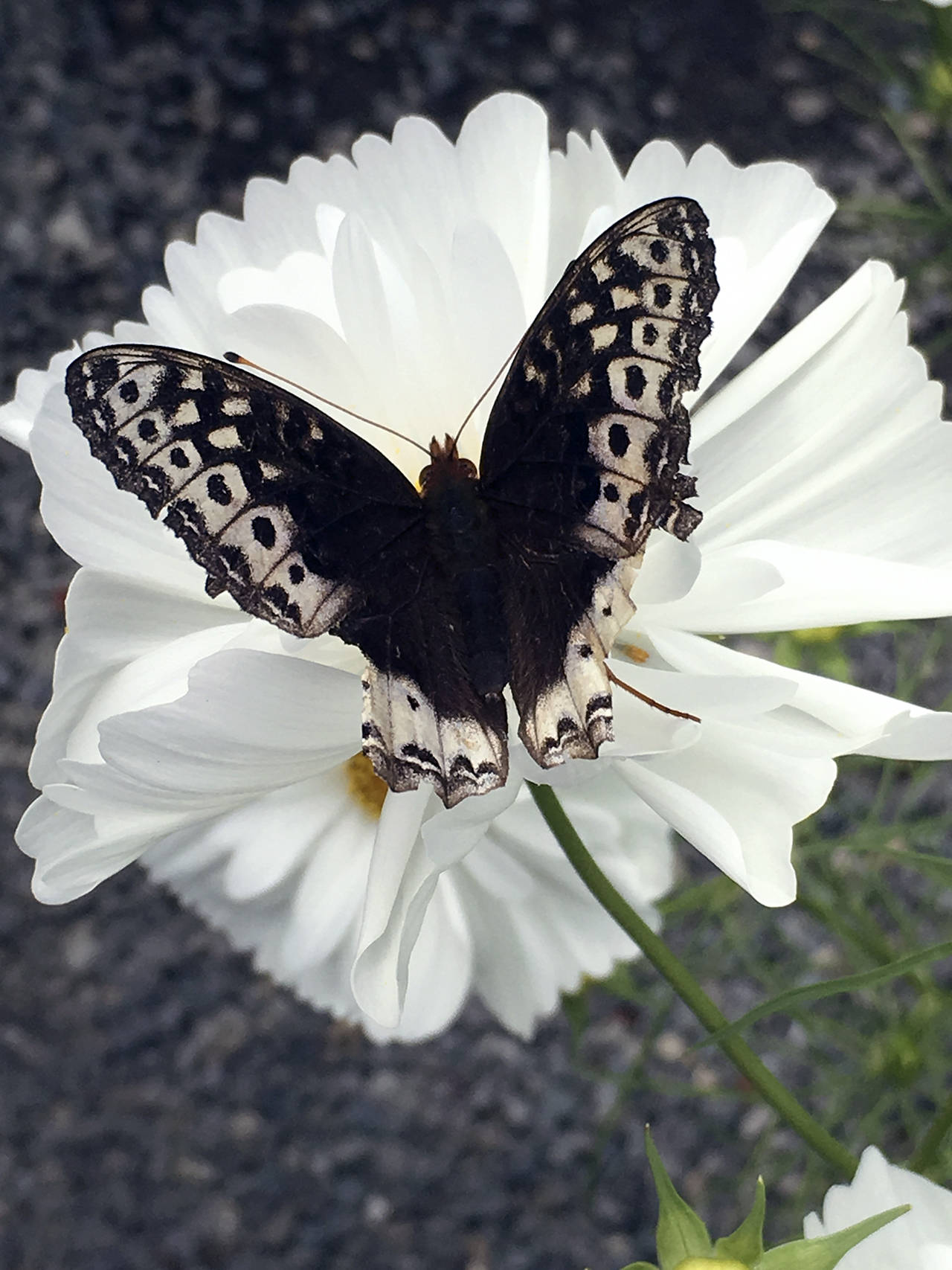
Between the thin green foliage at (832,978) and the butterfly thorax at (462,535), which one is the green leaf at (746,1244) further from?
the thin green foliage at (832,978)

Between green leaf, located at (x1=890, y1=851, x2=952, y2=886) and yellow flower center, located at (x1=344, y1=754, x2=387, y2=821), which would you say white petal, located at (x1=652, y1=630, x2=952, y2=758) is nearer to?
green leaf, located at (x1=890, y1=851, x2=952, y2=886)

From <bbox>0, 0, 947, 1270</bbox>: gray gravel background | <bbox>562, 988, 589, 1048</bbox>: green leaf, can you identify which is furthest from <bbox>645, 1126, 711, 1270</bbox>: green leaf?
<bbox>0, 0, 947, 1270</bbox>: gray gravel background

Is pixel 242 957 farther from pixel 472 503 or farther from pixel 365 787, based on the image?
pixel 472 503

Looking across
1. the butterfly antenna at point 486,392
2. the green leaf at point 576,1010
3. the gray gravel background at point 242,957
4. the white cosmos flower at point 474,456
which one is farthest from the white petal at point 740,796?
the gray gravel background at point 242,957

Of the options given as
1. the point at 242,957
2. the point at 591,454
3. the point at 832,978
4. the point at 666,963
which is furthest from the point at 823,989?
the point at 242,957

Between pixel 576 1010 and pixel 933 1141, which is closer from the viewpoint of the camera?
pixel 933 1141

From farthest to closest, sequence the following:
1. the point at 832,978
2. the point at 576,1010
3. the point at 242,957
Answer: the point at 242,957
the point at 832,978
the point at 576,1010

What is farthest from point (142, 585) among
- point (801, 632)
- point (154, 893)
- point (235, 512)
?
point (154, 893)
